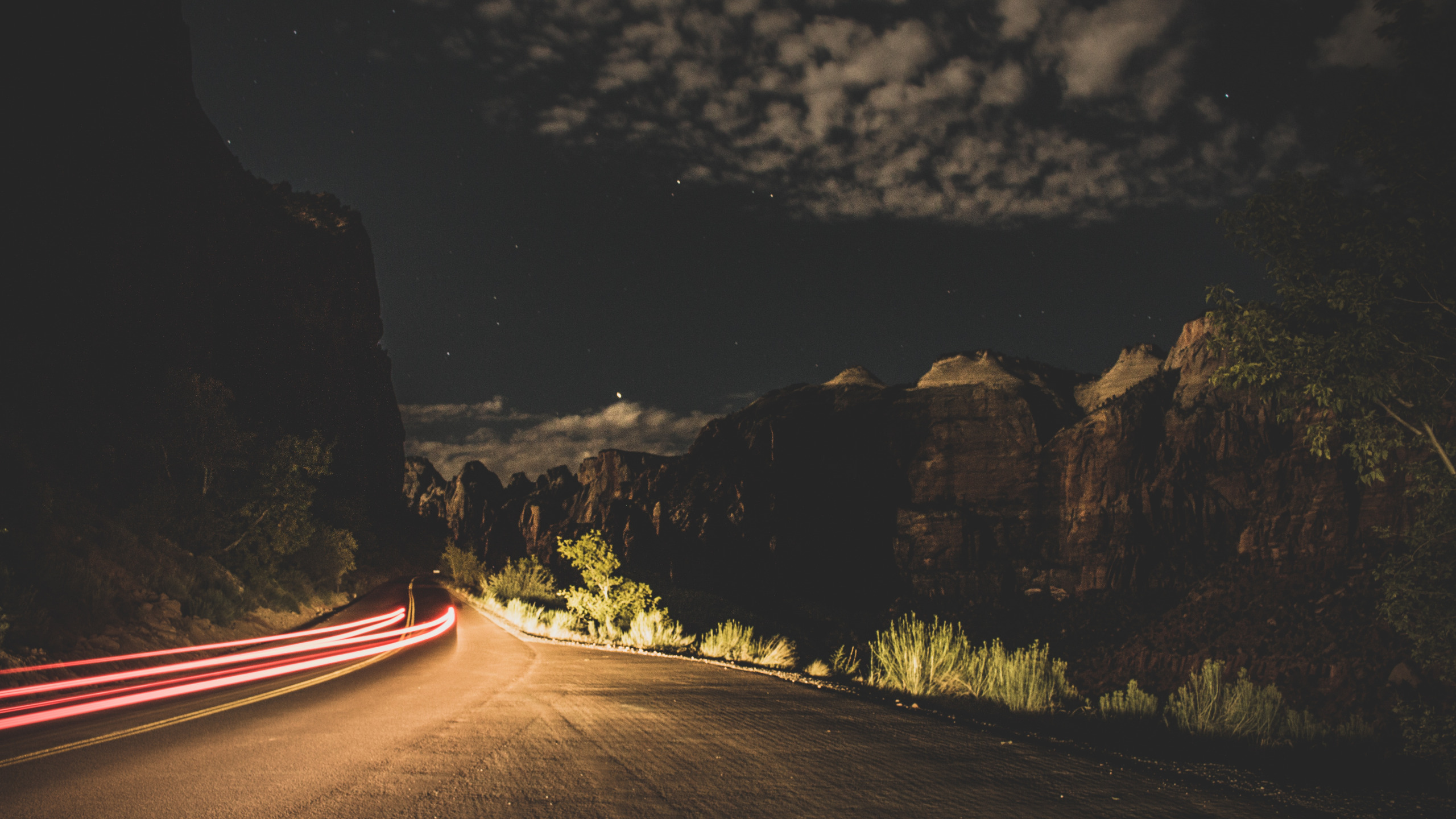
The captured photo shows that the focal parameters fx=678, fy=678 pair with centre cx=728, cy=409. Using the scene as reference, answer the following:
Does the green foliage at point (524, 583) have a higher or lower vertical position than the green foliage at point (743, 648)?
lower

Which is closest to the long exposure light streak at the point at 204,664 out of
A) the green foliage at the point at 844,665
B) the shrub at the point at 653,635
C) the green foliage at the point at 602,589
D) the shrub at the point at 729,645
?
the green foliage at the point at 602,589

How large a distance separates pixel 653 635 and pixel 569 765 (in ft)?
42.7

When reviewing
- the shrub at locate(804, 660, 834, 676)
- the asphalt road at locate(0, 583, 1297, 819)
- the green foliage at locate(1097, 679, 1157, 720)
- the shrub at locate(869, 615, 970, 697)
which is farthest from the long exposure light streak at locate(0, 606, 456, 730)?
the green foliage at locate(1097, 679, 1157, 720)

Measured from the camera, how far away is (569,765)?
206 inches

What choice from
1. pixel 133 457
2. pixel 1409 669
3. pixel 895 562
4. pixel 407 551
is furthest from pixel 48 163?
pixel 895 562

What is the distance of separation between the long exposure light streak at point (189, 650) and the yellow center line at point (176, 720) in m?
3.65

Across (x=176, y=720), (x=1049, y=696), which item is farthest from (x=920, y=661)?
(x=176, y=720)

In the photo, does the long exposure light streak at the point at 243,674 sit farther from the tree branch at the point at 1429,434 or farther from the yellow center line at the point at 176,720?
the tree branch at the point at 1429,434

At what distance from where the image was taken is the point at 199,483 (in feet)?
90.5

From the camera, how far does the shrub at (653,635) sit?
1680cm

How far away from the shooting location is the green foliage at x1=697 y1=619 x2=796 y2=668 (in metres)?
14.5

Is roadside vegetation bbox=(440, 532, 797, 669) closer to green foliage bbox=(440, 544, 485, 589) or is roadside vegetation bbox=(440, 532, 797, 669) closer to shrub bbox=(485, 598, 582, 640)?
shrub bbox=(485, 598, 582, 640)

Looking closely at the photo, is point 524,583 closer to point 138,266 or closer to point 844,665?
point 844,665

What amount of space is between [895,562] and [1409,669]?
9852 centimetres
